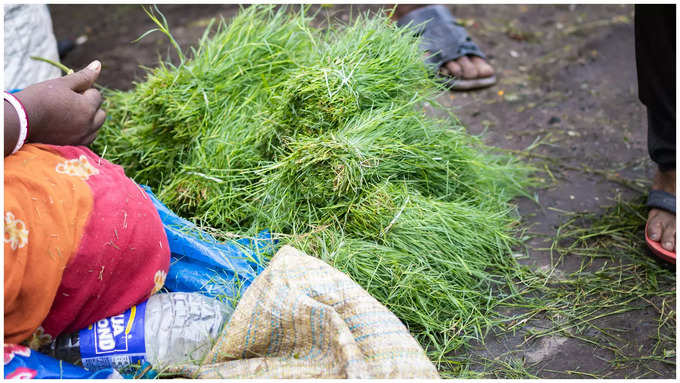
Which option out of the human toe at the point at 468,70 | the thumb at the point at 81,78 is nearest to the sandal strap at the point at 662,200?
the human toe at the point at 468,70

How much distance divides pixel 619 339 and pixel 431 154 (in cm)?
89

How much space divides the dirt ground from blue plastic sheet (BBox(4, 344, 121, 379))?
3.67 feet

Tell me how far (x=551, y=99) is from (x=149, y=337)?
8.31 feet

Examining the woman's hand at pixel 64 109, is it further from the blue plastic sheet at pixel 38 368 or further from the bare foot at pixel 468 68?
the bare foot at pixel 468 68

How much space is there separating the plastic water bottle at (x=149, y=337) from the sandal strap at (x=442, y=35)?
2229mm

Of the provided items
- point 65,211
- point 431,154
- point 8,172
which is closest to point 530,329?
point 431,154

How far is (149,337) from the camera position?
61.8 inches

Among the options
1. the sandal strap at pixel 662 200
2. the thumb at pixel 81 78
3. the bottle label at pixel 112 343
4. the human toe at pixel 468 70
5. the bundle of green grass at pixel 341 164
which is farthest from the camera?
the human toe at pixel 468 70

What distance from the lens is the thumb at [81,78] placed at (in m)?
1.78

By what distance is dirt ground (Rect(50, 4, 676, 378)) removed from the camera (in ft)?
5.98

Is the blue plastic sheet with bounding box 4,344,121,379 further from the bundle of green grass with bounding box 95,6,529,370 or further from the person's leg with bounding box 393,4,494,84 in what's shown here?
the person's leg with bounding box 393,4,494,84

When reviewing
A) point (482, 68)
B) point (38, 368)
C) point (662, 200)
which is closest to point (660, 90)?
point (662, 200)

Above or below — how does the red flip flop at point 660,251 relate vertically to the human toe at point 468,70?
below

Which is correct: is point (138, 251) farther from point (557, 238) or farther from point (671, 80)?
point (671, 80)
